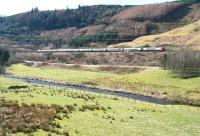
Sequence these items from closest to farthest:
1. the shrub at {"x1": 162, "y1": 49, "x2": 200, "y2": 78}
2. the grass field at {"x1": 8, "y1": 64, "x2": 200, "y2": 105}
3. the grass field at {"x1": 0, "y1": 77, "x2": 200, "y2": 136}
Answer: the grass field at {"x1": 0, "y1": 77, "x2": 200, "y2": 136} → the grass field at {"x1": 8, "y1": 64, "x2": 200, "y2": 105} → the shrub at {"x1": 162, "y1": 49, "x2": 200, "y2": 78}

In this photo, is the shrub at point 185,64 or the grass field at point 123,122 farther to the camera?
the shrub at point 185,64

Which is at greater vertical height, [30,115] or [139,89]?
[30,115]

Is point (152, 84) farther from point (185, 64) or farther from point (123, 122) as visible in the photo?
point (123, 122)

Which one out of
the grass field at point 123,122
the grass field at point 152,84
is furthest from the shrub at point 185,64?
the grass field at point 123,122

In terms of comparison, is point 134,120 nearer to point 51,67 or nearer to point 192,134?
point 192,134

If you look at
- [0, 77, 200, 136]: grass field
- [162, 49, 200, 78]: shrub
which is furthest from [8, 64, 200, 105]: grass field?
[0, 77, 200, 136]: grass field

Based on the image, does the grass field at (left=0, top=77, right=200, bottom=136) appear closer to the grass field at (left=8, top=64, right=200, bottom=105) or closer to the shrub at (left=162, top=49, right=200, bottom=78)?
the grass field at (left=8, top=64, right=200, bottom=105)

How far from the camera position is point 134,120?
166 feet

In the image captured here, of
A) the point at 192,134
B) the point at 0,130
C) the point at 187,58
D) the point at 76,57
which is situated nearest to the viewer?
the point at 0,130

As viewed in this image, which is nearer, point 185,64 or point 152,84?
point 152,84

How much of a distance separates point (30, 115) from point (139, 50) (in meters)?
142

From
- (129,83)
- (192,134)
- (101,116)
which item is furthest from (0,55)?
(192,134)

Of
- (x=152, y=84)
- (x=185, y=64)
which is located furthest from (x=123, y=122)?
(x=185, y=64)

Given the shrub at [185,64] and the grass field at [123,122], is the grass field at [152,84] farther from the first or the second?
the grass field at [123,122]
